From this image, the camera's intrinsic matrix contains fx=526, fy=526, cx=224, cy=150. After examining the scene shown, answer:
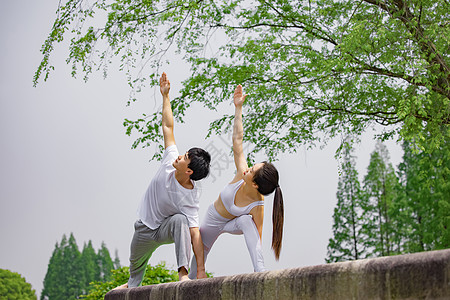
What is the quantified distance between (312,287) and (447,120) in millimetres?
6088

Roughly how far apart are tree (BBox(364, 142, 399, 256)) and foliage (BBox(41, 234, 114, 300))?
16778 mm

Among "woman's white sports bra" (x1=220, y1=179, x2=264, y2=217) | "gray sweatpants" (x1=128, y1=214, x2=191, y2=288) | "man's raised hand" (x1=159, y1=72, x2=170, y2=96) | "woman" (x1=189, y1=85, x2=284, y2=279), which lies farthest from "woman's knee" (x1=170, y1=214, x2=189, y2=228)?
"man's raised hand" (x1=159, y1=72, x2=170, y2=96)

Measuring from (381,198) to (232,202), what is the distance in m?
18.2

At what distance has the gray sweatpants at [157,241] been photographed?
144 inches

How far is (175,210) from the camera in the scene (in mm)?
3773

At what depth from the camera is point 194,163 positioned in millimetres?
3736

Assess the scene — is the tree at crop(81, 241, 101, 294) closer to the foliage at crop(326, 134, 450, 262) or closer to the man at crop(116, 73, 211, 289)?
the foliage at crop(326, 134, 450, 262)

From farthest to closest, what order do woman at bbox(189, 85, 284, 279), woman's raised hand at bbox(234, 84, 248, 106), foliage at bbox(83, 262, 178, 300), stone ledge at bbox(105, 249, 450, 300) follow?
foliage at bbox(83, 262, 178, 300) < woman's raised hand at bbox(234, 84, 248, 106) < woman at bbox(189, 85, 284, 279) < stone ledge at bbox(105, 249, 450, 300)

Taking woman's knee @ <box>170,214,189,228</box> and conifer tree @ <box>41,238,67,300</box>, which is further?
conifer tree @ <box>41,238,67,300</box>

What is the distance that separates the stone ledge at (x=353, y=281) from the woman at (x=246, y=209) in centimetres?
102

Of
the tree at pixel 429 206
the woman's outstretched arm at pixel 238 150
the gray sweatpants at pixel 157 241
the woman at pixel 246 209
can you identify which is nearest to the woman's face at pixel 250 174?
the woman at pixel 246 209

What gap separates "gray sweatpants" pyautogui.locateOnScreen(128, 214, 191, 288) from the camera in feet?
12.0

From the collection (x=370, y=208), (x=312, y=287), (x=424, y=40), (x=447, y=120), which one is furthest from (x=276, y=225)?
(x=370, y=208)

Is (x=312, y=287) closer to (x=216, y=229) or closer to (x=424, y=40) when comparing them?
(x=216, y=229)
